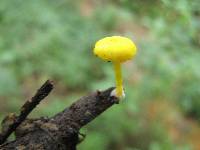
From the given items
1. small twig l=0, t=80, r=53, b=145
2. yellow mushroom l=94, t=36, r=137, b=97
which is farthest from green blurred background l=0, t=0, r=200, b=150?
yellow mushroom l=94, t=36, r=137, b=97

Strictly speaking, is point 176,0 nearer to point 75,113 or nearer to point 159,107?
point 75,113

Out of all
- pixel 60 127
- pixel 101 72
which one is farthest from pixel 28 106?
pixel 101 72

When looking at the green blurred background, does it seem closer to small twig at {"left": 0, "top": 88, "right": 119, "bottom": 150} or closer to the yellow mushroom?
small twig at {"left": 0, "top": 88, "right": 119, "bottom": 150}

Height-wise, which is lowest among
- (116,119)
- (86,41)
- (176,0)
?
(176,0)

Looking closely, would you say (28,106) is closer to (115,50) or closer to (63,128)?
(63,128)

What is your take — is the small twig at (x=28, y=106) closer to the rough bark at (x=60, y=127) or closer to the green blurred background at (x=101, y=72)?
the rough bark at (x=60, y=127)

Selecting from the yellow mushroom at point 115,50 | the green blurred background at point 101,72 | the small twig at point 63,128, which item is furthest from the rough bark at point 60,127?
the green blurred background at point 101,72

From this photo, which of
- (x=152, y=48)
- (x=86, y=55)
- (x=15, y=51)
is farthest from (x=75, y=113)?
(x=86, y=55)
